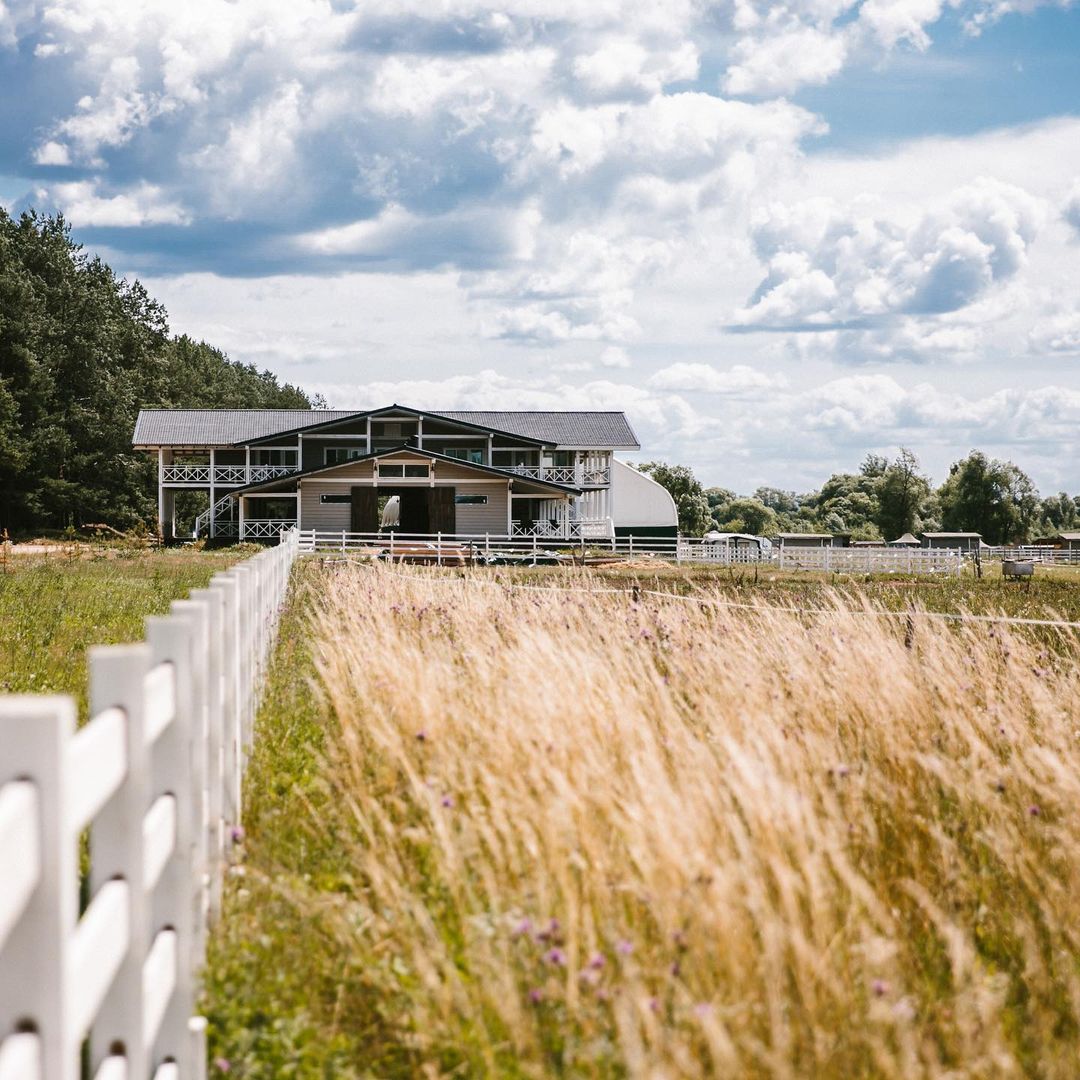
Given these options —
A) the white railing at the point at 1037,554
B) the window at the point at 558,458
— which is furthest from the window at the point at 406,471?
the white railing at the point at 1037,554

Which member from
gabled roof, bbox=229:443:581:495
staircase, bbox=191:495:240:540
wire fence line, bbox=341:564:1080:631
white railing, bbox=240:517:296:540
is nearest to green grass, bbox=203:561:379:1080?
wire fence line, bbox=341:564:1080:631

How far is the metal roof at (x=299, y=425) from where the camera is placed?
180 feet

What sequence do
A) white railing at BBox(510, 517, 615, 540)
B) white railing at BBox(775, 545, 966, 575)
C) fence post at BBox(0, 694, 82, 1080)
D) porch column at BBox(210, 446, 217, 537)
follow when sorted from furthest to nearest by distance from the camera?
porch column at BBox(210, 446, 217, 537), white railing at BBox(510, 517, 615, 540), white railing at BBox(775, 545, 966, 575), fence post at BBox(0, 694, 82, 1080)

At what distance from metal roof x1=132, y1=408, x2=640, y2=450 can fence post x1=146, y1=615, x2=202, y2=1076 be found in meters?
50.1

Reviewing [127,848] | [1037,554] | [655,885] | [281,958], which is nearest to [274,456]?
[1037,554]

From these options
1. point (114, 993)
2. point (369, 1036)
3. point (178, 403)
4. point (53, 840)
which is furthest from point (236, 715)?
point (178, 403)

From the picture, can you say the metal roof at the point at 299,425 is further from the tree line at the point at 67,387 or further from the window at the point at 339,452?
the tree line at the point at 67,387

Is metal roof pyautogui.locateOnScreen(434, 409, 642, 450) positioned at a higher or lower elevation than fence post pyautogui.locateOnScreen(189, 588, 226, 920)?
higher

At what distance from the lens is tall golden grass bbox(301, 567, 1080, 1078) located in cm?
315

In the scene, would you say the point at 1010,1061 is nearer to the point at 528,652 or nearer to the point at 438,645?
the point at 528,652

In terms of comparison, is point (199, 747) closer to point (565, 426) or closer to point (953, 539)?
point (565, 426)

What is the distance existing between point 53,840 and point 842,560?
4307 cm

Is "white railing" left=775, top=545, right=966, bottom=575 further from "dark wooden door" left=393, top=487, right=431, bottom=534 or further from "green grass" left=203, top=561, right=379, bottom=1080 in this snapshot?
"green grass" left=203, top=561, right=379, bottom=1080

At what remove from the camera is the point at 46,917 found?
1.93m
